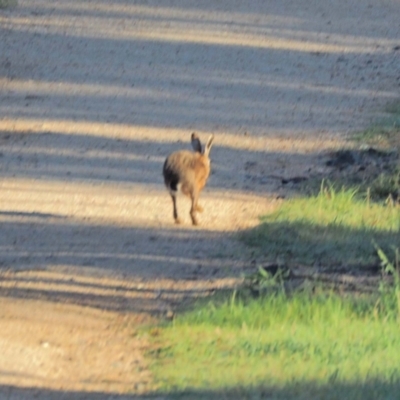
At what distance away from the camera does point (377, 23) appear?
2278cm

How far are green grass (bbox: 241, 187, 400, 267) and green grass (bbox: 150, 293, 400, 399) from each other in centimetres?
136

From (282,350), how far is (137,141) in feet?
21.0

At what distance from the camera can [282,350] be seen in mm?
6883

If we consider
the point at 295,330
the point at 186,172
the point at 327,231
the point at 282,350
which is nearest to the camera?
the point at 282,350

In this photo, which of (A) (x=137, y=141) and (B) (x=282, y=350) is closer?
(B) (x=282, y=350)

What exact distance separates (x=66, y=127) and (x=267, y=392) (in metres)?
7.90

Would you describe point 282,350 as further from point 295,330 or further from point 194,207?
point 194,207

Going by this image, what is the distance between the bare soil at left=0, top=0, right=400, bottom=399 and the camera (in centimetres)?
767

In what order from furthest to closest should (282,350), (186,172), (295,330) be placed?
(186,172)
(295,330)
(282,350)

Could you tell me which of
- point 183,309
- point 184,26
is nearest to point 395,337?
point 183,309

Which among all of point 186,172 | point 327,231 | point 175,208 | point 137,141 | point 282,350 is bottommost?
point 282,350

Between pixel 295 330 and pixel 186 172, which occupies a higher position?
pixel 186 172

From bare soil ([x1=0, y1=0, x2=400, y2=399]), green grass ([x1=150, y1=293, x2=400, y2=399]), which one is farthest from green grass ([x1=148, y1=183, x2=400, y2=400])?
bare soil ([x1=0, y1=0, x2=400, y2=399])

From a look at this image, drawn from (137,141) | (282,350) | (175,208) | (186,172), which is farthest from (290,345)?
(137,141)
